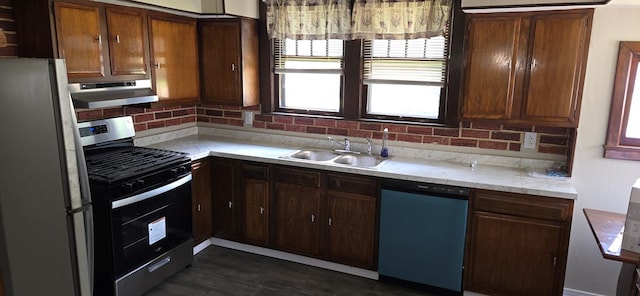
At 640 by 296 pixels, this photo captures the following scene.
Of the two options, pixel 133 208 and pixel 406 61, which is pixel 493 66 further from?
pixel 133 208

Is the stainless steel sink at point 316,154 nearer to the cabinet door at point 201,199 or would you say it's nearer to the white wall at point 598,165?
the cabinet door at point 201,199

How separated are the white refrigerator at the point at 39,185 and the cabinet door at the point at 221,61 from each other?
2086mm

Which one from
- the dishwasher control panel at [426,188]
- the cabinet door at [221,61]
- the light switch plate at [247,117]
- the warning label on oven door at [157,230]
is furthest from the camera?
the light switch plate at [247,117]

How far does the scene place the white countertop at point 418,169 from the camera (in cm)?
274

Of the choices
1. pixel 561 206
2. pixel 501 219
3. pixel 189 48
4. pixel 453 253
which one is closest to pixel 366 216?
pixel 453 253

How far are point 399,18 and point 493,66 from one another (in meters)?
0.82

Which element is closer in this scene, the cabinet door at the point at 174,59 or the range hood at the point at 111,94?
the range hood at the point at 111,94

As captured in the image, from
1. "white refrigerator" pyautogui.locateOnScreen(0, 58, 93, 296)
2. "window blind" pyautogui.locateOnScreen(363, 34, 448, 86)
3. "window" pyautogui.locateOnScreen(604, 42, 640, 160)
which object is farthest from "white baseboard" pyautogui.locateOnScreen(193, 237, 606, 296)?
"white refrigerator" pyautogui.locateOnScreen(0, 58, 93, 296)

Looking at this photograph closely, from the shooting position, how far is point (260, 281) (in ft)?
10.6

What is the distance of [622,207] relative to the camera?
9.36 ft

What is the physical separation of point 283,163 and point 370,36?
121cm

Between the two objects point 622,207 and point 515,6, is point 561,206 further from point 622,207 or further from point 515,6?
point 515,6

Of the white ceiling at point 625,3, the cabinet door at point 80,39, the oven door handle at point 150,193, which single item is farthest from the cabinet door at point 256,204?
the white ceiling at point 625,3

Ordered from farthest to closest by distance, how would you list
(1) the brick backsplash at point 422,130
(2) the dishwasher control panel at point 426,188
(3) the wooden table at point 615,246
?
(1) the brick backsplash at point 422,130
(2) the dishwasher control panel at point 426,188
(3) the wooden table at point 615,246
